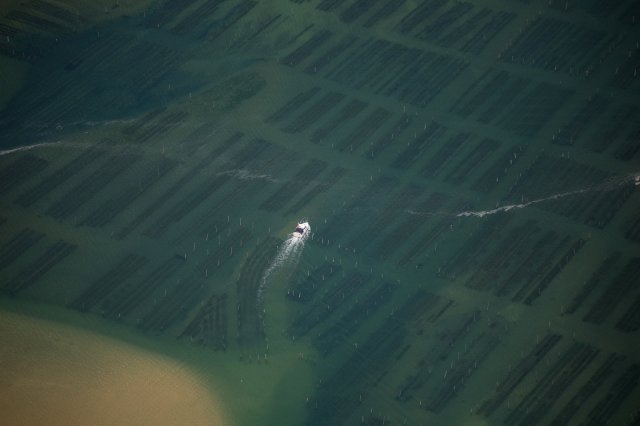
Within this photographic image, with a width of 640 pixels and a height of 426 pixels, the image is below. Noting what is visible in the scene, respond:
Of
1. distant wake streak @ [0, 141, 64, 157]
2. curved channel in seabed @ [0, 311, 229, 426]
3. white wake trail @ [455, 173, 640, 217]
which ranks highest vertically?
distant wake streak @ [0, 141, 64, 157]

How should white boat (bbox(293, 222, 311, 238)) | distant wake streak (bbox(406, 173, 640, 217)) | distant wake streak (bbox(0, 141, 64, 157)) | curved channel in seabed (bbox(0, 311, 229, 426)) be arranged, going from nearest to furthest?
curved channel in seabed (bbox(0, 311, 229, 426)), white boat (bbox(293, 222, 311, 238)), distant wake streak (bbox(406, 173, 640, 217)), distant wake streak (bbox(0, 141, 64, 157))

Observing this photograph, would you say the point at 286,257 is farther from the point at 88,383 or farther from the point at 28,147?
the point at 28,147

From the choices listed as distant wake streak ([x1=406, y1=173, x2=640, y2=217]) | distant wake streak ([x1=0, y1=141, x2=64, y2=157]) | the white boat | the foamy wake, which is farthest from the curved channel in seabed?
distant wake streak ([x1=406, y1=173, x2=640, y2=217])

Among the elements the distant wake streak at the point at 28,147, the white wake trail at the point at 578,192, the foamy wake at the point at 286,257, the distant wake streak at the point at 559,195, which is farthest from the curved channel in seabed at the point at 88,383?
the white wake trail at the point at 578,192

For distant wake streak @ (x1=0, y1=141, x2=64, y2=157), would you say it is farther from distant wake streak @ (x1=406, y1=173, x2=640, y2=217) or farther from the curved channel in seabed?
distant wake streak @ (x1=406, y1=173, x2=640, y2=217)

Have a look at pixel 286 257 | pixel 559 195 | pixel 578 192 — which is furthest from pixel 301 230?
pixel 578 192

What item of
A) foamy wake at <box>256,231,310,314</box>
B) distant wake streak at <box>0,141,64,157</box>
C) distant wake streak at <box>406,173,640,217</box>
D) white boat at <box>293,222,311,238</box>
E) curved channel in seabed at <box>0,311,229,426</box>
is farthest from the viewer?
distant wake streak at <box>0,141,64,157</box>
